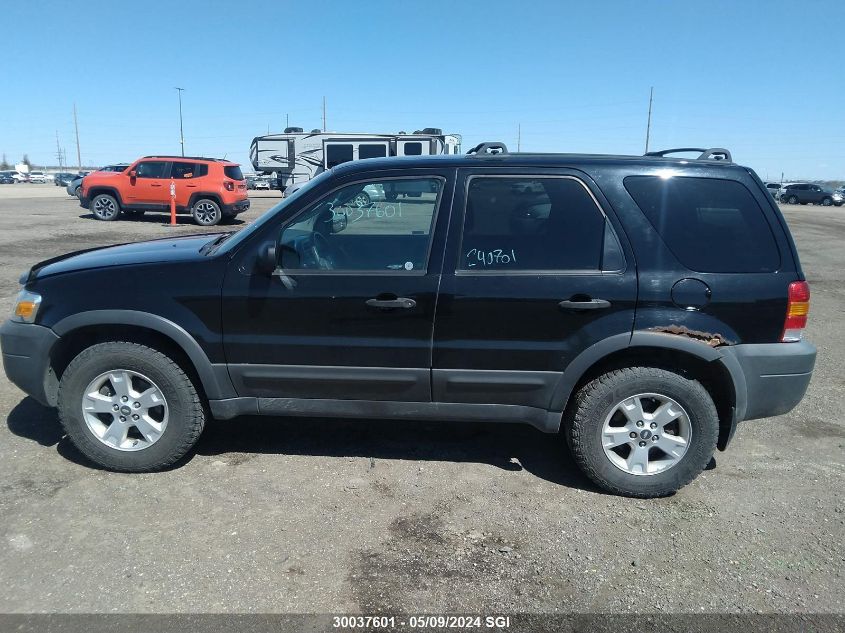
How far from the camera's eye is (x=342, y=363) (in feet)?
11.4

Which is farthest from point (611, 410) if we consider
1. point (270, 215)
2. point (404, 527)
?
point (270, 215)

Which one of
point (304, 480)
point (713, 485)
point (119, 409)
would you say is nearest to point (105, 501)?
point (119, 409)

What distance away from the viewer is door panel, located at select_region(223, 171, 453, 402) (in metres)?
3.39

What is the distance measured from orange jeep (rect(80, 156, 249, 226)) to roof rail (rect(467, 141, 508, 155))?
15.3 meters

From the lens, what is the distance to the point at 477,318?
11.0 ft

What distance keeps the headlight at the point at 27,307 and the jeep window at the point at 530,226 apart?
2430 mm

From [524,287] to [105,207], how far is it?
18476 millimetres

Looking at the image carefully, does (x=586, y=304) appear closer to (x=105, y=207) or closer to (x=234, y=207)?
(x=234, y=207)

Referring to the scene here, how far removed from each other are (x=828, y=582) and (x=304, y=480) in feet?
8.67

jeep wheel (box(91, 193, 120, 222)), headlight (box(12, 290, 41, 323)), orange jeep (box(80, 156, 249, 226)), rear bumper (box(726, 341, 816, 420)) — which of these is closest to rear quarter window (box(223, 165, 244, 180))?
orange jeep (box(80, 156, 249, 226))

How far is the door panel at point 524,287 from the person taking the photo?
10.9 ft

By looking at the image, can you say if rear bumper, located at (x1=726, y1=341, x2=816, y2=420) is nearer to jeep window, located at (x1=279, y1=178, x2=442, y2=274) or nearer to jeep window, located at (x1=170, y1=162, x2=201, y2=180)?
jeep window, located at (x1=279, y1=178, x2=442, y2=274)

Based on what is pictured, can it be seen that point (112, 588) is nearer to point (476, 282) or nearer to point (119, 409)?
point (119, 409)

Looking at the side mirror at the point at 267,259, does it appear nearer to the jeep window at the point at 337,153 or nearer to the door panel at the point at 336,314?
the door panel at the point at 336,314
